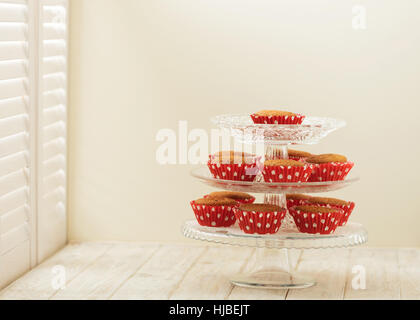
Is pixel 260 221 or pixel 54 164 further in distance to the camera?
pixel 54 164

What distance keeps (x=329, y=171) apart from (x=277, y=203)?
0.18 metres

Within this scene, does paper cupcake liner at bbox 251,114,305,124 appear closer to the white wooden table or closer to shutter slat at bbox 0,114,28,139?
the white wooden table

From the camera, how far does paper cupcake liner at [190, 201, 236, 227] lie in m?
2.17

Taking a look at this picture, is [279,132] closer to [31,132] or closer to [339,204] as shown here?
[339,204]

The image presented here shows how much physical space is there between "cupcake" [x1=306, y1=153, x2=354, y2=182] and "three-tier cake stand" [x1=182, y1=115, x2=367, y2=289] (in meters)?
0.03

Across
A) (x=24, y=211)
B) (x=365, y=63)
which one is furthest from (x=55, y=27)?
(x=365, y=63)

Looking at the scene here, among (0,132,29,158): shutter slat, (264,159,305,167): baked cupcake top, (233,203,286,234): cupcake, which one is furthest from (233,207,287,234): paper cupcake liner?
(0,132,29,158): shutter slat

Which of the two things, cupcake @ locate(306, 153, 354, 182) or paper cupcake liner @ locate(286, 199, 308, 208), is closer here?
cupcake @ locate(306, 153, 354, 182)

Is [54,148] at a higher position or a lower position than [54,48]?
lower

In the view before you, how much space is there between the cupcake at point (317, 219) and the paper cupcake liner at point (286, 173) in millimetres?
90

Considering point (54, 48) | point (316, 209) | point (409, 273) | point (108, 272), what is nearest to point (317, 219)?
point (316, 209)

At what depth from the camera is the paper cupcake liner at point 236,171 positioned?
6.98ft

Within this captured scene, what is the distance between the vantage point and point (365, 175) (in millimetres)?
2723

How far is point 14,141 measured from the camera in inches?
89.6
